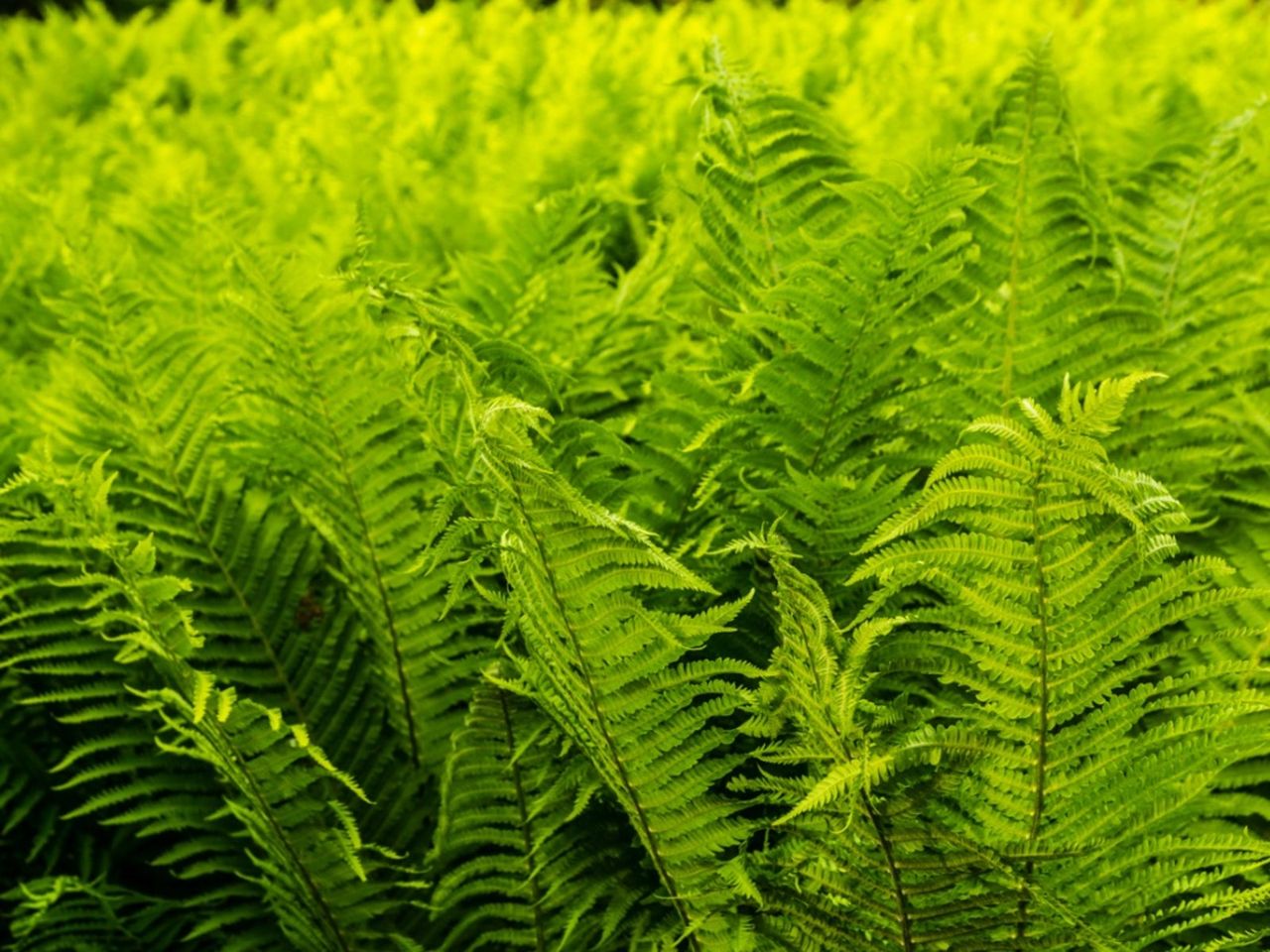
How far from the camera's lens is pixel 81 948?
1.41 metres

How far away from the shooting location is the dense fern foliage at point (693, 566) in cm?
101

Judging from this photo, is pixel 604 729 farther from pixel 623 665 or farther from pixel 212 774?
pixel 212 774

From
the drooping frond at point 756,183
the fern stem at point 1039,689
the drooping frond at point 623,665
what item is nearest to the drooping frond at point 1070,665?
the fern stem at point 1039,689

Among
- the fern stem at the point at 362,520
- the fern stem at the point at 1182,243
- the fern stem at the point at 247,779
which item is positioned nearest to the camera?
the fern stem at the point at 247,779

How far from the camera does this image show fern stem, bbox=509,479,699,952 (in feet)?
3.39

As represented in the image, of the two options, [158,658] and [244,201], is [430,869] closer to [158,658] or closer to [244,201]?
[158,658]

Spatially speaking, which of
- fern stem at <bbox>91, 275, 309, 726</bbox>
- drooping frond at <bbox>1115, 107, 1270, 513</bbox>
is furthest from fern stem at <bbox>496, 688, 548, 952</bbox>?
drooping frond at <bbox>1115, 107, 1270, 513</bbox>

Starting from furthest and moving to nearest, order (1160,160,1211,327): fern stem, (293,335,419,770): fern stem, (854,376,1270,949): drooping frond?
1. (1160,160,1211,327): fern stem
2. (293,335,419,770): fern stem
3. (854,376,1270,949): drooping frond

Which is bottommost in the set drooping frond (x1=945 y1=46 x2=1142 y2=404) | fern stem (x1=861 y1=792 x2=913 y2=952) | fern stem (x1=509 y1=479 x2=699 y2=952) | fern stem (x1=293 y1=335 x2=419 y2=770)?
fern stem (x1=861 y1=792 x2=913 y2=952)

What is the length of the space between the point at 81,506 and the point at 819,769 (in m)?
0.78

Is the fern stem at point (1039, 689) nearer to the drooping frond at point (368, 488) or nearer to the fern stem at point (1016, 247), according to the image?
the fern stem at point (1016, 247)

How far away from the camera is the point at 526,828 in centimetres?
129

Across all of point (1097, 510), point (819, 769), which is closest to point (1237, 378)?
point (1097, 510)

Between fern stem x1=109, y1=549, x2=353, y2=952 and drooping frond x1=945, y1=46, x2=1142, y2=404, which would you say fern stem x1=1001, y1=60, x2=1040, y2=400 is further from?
fern stem x1=109, y1=549, x2=353, y2=952
